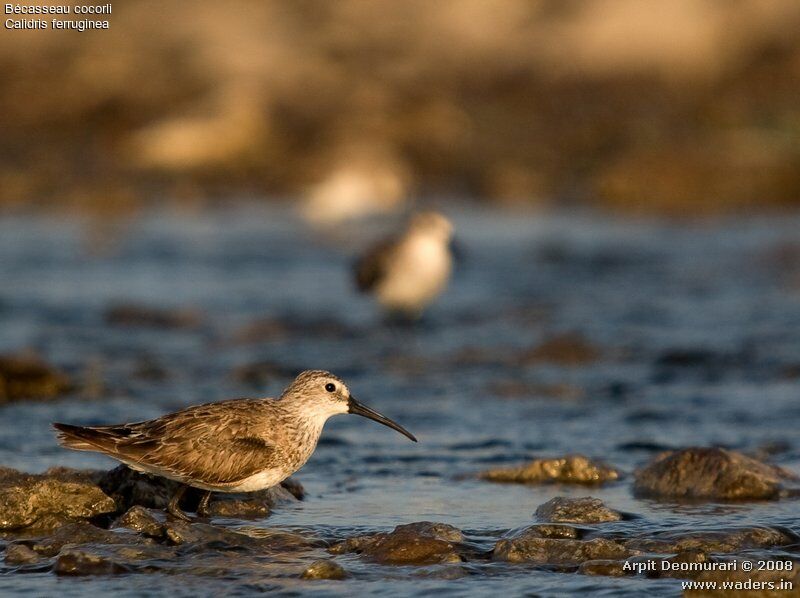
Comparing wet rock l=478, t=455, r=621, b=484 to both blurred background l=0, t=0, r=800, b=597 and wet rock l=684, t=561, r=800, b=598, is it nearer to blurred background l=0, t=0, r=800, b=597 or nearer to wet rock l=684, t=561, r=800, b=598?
blurred background l=0, t=0, r=800, b=597

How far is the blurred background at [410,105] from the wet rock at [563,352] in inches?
396

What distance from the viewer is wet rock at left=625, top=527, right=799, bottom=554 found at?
762 cm

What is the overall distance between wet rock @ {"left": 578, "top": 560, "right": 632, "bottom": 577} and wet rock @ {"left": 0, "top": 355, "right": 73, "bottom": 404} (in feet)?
18.7

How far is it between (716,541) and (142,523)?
3035mm

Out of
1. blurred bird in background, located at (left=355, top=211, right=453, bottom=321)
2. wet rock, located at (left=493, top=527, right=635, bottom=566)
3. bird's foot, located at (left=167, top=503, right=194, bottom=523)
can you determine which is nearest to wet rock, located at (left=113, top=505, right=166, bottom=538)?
bird's foot, located at (left=167, top=503, right=194, bottom=523)

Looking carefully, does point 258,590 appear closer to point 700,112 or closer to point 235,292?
point 235,292

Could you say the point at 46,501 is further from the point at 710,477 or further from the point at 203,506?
the point at 710,477

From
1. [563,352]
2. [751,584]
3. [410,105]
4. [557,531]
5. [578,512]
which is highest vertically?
[410,105]

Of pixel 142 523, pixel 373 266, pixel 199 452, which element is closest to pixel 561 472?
pixel 199 452

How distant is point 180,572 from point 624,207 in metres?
17.7

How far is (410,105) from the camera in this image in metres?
28.9

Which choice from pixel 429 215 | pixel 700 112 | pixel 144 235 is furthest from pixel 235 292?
pixel 700 112

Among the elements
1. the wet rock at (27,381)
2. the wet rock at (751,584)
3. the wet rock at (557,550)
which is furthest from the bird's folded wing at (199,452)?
the wet rock at (27,381)

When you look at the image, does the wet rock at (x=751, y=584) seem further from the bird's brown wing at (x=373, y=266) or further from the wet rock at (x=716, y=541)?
the bird's brown wing at (x=373, y=266)
